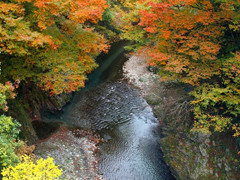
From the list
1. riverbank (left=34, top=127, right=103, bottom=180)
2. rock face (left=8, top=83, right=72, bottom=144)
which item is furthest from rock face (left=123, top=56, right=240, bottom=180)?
rock face (left=8, top=83, right=72, bottom=144)

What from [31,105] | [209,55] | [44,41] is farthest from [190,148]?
[31,105]

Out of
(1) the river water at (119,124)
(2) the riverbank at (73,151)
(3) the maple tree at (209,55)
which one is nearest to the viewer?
(3) the maple tree at (209,55)

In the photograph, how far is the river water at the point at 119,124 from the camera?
10.7m

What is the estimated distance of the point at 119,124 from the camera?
555 inches

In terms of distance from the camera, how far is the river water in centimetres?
1071

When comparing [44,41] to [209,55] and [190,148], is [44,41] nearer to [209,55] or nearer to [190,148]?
[209,55]

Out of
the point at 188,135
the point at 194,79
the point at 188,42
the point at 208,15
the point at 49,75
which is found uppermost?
the point at 208,15

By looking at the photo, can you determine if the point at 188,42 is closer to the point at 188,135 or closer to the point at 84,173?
the point at 188,135

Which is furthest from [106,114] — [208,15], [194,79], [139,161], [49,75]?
[208,15]

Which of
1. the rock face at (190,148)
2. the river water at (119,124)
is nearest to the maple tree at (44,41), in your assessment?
the river water at (119,124)

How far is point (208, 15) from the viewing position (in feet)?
29.8

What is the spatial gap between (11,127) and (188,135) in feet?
29.1

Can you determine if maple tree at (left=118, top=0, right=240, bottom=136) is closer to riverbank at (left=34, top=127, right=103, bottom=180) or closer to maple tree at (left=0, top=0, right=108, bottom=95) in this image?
maple tree at (left=0, top=0, right=108, bottom=95)

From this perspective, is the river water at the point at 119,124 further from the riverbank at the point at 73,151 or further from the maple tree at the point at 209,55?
the maple tree at the point at 209,55
